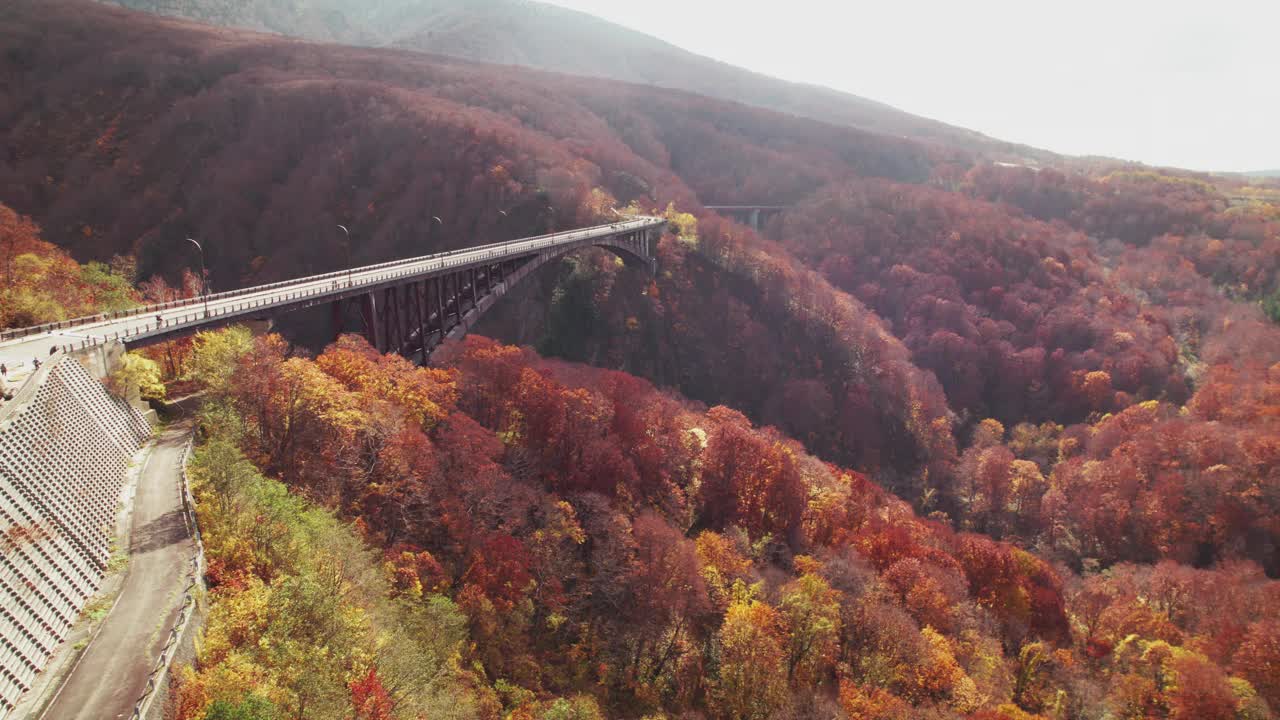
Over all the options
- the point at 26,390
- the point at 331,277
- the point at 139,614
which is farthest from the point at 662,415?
the point at 26,390

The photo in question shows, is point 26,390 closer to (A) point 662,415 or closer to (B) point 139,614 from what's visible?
(B) point 139,614

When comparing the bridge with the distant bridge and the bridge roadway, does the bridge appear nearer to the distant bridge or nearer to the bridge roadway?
the bridge roadway

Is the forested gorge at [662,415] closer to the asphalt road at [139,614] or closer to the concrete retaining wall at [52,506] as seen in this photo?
the asphalt road at [139,614]

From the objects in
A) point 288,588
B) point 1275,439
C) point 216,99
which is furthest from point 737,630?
point 216,99

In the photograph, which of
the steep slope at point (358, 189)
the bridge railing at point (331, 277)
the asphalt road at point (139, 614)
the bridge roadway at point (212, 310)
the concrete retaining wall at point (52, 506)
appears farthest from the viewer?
the steep slope at point (358, 189)

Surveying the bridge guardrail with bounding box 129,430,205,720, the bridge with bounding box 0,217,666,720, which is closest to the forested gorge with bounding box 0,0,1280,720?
the bridge guardrail with bounding box 129,430,205,720

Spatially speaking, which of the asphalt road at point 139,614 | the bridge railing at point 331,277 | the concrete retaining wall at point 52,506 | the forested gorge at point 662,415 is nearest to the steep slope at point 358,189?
the forested gorge at point 662,415
